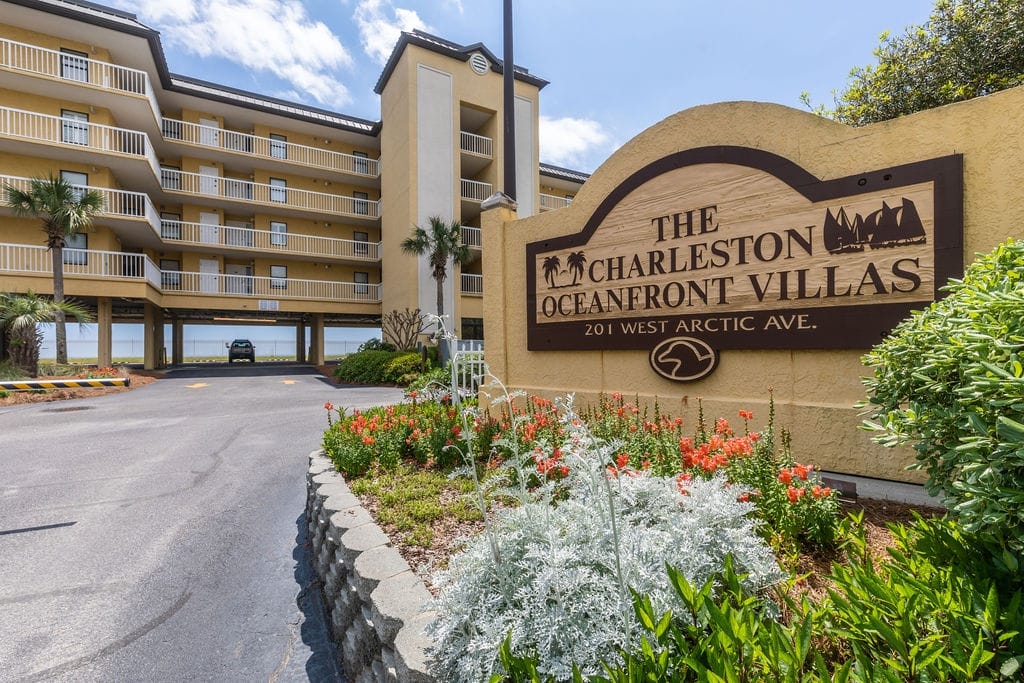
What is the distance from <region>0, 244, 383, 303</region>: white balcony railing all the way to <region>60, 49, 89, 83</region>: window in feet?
23.9

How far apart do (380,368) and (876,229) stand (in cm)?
1579

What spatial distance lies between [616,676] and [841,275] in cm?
437

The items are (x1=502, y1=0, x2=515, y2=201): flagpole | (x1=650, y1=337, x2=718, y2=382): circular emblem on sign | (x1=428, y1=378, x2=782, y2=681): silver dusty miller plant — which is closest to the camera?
(x1=428, y1=378, x2=782, y2=681): silver dusty miller plant

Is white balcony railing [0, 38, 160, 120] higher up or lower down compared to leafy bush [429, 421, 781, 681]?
higher up

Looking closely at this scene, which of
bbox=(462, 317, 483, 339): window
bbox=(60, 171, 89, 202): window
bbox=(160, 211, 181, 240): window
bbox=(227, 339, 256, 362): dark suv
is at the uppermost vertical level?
bbox=(60, 171, 89, 202): window

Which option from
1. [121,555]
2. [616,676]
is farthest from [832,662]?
[121,555]

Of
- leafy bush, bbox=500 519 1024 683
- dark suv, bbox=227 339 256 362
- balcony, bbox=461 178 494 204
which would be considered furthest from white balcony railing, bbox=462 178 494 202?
leafy bush, bbox=500 519 1024 683

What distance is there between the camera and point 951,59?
35.5 feet

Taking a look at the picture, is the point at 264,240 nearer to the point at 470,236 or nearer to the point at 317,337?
the point at 317,337

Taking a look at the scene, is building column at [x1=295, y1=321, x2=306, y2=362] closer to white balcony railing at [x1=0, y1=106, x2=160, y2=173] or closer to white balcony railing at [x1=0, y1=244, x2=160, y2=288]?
white balcony railing at [x1=0, y1=244, x2=160, y2=288]

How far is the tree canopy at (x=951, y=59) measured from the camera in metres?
10.1

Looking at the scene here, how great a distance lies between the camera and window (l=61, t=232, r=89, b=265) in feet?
59.3

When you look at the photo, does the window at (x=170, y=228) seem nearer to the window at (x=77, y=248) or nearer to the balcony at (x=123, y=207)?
the balcony at (x=123, y=207)

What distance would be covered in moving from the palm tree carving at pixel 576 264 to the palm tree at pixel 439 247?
13.5m
